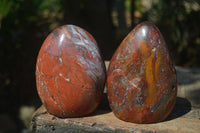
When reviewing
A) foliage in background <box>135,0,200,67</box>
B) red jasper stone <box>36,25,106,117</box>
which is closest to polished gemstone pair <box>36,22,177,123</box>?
red jasper stone <box>36,25,106,117</box>

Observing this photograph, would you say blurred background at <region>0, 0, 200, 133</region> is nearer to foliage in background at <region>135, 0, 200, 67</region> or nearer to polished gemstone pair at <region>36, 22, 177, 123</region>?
foliage in background at <region>135, 0, 200, 67</region>

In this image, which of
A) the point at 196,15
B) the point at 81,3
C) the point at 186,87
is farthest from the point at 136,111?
the point at 196,15

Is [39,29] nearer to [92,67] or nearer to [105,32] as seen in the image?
[105,32]

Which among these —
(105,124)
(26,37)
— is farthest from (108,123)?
(26,37)

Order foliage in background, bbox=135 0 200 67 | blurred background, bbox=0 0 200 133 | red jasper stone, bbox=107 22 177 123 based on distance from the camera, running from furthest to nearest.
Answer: foliage in background, bbox=135 0 200 67
blurred background, bbox=0 0 200 133
red jasper stone, bbox=107 22 177 123

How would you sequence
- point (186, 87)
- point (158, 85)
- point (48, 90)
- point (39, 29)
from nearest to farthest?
point (158, 85), point (48, 90), point (186, 87), point (39, 29)

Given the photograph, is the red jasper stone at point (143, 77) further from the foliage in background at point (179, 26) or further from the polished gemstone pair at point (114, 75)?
the foliage in background at point (179, 26)

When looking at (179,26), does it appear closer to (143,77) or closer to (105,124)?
(143,77)
